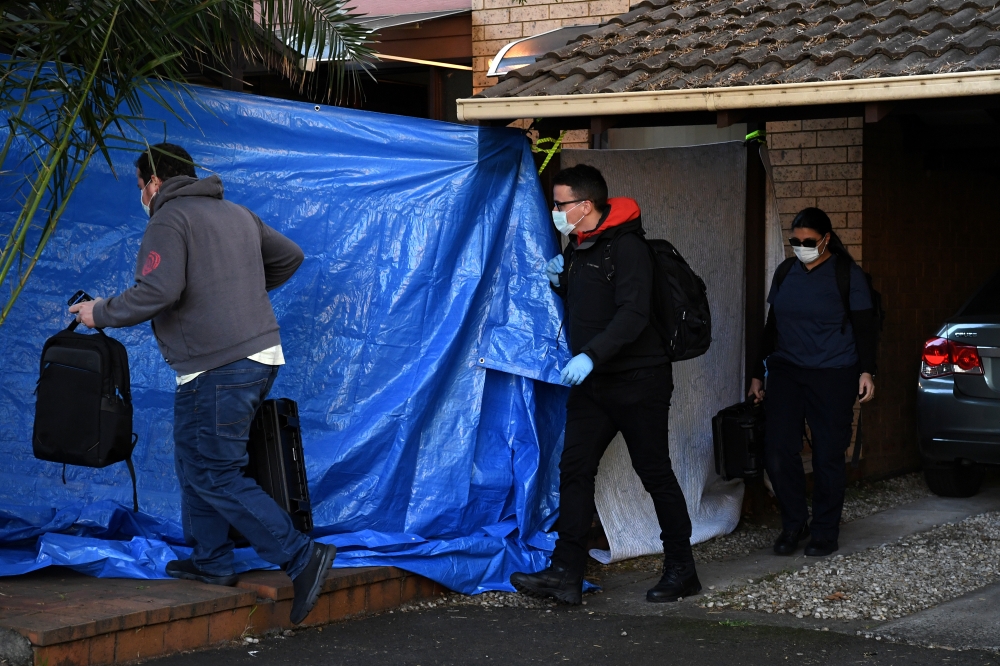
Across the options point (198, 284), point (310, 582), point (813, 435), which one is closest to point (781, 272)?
point (813, 435)

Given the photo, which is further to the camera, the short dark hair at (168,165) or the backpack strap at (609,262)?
the backpack strap at (609,262)

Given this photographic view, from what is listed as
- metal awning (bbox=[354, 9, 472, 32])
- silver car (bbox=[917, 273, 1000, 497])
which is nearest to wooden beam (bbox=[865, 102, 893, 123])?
silver car (bbox=[917, 273, 1000, 497])

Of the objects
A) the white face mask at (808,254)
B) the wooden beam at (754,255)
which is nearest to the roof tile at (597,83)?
the wooden beam at (754,255)

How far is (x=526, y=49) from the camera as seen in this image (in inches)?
291

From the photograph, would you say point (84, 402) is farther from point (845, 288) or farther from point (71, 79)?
point (845, 288)

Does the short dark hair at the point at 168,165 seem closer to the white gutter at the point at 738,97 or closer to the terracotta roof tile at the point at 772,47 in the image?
the white gutter at the point at 738,97

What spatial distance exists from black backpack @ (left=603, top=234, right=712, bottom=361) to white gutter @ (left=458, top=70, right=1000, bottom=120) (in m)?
0.66

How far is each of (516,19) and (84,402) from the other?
207 inches

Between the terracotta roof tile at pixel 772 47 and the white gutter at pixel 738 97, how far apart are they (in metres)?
0.09

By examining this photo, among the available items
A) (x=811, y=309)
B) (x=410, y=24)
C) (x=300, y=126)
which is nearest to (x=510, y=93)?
(x=300, y=126)

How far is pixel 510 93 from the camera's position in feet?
19.6

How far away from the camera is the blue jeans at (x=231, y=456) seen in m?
4.66

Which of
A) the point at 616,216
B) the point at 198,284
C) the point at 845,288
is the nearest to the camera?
the point at 198,284

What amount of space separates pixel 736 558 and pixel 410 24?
4.82 m
